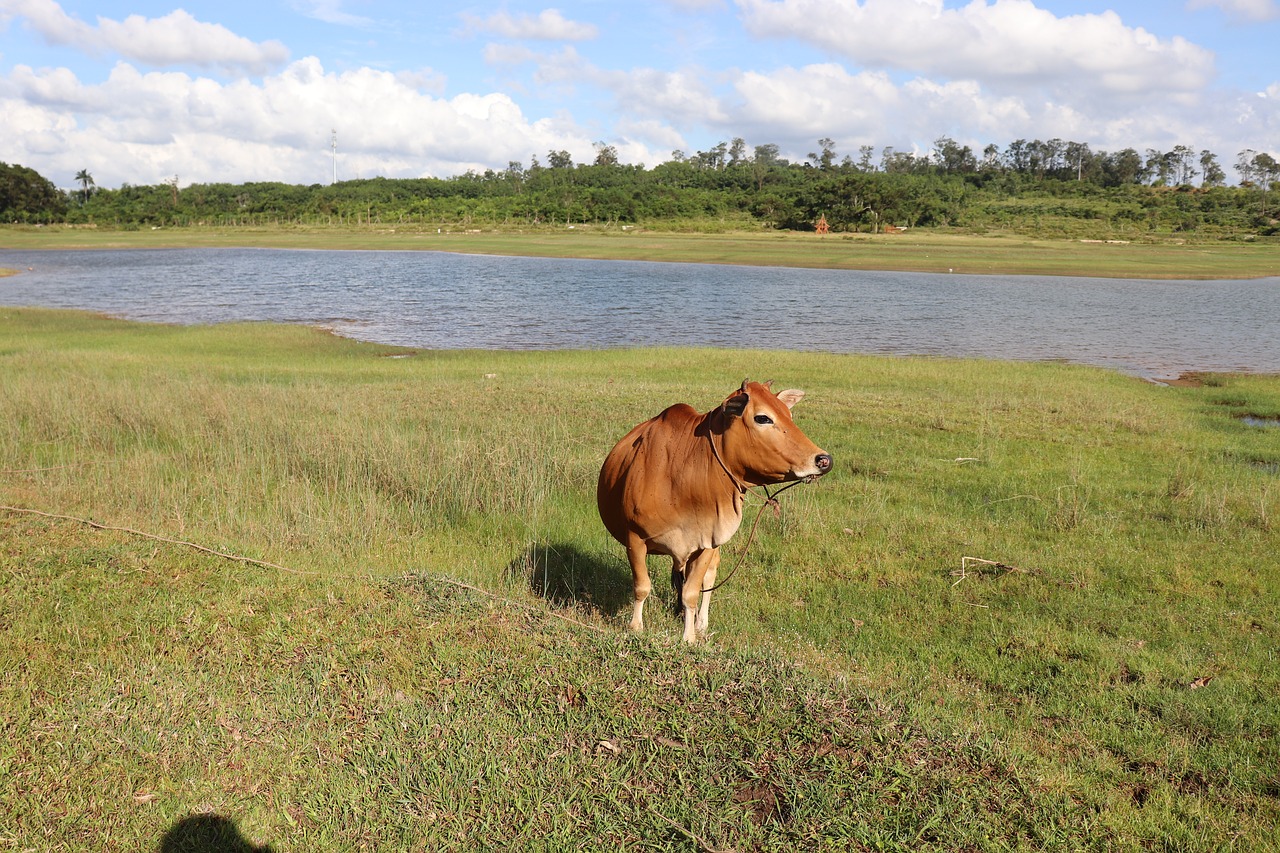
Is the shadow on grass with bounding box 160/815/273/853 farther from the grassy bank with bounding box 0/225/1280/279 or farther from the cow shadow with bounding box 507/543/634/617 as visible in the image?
the grassy bank with bounding box 0/225/1280/279

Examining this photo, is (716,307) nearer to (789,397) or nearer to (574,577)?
(574,577)

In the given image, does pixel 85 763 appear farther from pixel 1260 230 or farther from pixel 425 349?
pixel 1260 230

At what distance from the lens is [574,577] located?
827 centimetres

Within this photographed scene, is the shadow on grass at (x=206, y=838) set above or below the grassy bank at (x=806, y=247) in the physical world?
below

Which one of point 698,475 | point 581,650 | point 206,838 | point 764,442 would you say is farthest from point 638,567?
point 206,838

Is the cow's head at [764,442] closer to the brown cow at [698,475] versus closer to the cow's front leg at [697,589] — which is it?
the brown cow at [698,475]

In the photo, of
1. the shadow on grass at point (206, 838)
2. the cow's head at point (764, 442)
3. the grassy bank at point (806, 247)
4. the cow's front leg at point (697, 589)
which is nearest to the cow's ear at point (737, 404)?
the cow's head at point (764, 442)

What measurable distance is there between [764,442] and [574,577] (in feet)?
10.6

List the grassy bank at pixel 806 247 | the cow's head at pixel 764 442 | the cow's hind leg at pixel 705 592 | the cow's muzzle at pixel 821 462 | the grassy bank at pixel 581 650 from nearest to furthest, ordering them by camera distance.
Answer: the grassy bank at pixel 581 650 → the cow's muzzle at pixel 821 462 → the cow's head at pixel 764 442 → the cow's hind leg at pixel 705 592 → the grassy bank at pixel 806 247

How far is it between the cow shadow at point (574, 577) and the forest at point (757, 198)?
321 ft

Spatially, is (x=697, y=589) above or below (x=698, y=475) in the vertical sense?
below

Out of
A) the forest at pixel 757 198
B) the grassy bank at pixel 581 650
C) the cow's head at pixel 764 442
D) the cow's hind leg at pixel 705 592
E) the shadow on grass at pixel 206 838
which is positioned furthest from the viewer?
the forest at pixel 757 198

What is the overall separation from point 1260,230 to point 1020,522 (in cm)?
10497

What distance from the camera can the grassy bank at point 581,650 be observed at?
4.13 m
